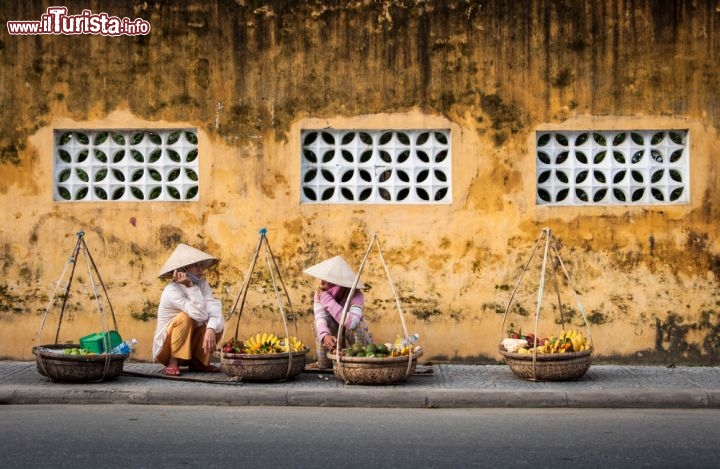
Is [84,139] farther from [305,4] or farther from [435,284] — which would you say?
[435,284]

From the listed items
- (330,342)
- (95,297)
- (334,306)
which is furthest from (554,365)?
(95,297)

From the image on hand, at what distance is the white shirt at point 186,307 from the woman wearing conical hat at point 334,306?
99 cm

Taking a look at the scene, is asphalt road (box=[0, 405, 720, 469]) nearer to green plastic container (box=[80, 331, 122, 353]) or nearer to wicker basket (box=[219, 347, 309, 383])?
wicker basket (box=[219, 347, 309, 383])

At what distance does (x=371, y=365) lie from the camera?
842cm

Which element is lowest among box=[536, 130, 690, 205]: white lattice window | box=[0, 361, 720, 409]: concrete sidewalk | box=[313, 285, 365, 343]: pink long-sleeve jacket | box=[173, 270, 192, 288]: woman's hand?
box=[0, 361, 720, 409]: concrete sidewalk

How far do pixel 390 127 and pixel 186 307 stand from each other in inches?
117

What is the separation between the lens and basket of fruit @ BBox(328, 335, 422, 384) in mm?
8430

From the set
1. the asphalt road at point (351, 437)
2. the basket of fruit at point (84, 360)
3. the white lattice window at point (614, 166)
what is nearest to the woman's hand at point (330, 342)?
the asphalt road at point (351, 437)

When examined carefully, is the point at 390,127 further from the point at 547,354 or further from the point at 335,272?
the point at 547,354

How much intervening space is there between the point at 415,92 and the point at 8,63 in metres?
4.54

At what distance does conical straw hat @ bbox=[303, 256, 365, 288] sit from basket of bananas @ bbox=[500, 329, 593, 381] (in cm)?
166

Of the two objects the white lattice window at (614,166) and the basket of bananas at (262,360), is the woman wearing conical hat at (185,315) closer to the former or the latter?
the basket of bananas at (262,360)

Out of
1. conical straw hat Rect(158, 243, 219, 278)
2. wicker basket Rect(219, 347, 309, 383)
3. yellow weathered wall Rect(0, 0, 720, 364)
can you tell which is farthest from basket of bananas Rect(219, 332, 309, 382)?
yellow weathered wall Rect(0, 0, 720, 364)

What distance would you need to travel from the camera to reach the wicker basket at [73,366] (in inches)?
336
